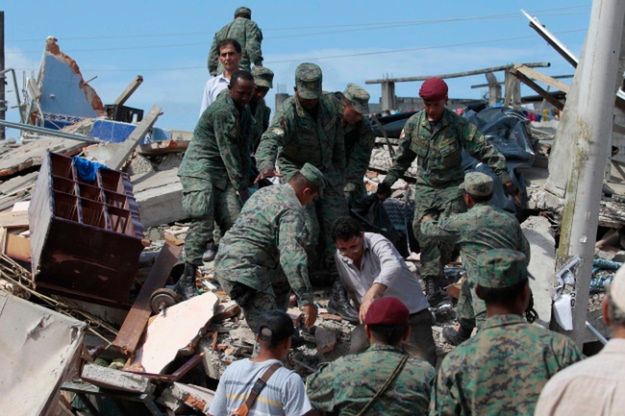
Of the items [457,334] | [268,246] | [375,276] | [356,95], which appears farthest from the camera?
[356,95]

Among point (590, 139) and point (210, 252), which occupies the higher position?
point (590, 139)

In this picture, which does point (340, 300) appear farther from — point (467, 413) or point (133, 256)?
point (467, 413)

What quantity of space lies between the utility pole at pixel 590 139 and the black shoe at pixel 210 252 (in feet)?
11.0

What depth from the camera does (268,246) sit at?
796cm

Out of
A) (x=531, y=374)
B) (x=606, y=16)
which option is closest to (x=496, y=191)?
(x=606, y=16)

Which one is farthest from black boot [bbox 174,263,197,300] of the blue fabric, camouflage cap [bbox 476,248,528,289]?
camouflage cap [bbox 476,248,528,289]

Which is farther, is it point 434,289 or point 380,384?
point 434,289

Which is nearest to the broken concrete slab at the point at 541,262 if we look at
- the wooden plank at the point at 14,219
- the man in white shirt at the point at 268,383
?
the man in white shirt at the point at 268,383

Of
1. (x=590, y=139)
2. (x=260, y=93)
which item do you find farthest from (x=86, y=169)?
(x=590, y=139)

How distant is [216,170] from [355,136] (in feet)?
4.63

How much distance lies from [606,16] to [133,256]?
4.17 m

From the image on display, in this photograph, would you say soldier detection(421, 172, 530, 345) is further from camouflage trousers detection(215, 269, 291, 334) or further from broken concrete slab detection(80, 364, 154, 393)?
broken concrete slab detection(80, 364, 154, 393)

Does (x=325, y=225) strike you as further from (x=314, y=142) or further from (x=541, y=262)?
(x=541, y=262)

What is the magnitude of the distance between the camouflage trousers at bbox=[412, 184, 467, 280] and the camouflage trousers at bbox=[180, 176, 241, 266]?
1598 millimetres
